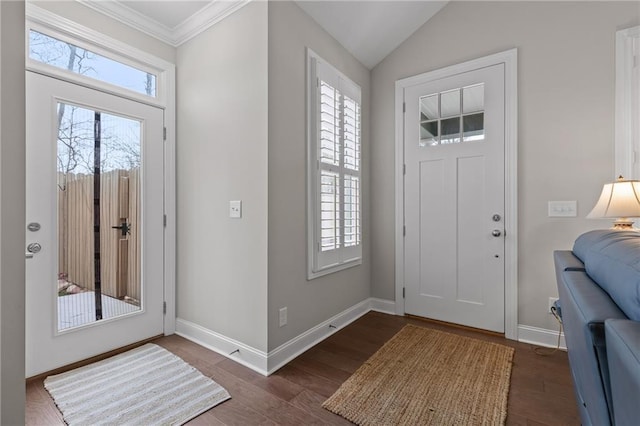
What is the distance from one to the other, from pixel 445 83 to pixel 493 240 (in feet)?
5.11

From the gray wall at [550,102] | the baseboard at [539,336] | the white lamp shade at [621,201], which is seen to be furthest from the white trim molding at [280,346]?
the white lamp shade at [621,201]

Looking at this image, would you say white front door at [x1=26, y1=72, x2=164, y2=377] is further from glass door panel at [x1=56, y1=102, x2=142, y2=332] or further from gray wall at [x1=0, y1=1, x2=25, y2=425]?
gray wall at [x1=0, y1=1, x2=25, y2=425]

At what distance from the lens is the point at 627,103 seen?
219 cm

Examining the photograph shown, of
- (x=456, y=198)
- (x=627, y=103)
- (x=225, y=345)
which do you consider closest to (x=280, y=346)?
(x=225, y=345)

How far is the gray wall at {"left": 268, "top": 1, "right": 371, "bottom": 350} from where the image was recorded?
84.0 inches

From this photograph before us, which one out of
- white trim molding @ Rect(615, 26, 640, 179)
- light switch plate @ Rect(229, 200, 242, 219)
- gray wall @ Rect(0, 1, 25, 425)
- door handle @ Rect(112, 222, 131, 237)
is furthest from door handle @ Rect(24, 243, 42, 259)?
white trim molding @ Rect(615, 26, 640, 179)

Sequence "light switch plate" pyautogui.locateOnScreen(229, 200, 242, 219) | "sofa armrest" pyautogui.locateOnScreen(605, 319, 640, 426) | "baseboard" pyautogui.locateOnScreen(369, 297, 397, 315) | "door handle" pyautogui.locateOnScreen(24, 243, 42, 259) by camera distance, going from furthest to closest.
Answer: "baseboard" pyautogui.locateOnScreen(369, 297, 397, 315)
"light switch plate" pyautogui.locateOnScreen(229, 200, 242, 219)
"door handle" pyautogui.locateOnScreen(24, 243, 42, 259)
"sofa armrest" pyautogui.locateOnScreen(605, 319, 640, 426)

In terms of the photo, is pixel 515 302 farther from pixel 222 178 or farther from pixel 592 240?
pixel 222 178

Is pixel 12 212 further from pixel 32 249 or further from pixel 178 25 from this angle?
pixel 178 25

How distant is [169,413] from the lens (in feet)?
5.46

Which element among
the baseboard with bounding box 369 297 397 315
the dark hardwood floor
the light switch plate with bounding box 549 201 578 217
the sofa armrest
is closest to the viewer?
the sofa armrest

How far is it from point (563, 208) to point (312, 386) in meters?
2.35

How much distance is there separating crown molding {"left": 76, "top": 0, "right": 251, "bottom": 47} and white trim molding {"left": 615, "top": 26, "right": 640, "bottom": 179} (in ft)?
9.11

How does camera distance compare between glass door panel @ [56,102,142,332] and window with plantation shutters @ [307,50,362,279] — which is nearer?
glass door panel @ [56,102,142,332]
